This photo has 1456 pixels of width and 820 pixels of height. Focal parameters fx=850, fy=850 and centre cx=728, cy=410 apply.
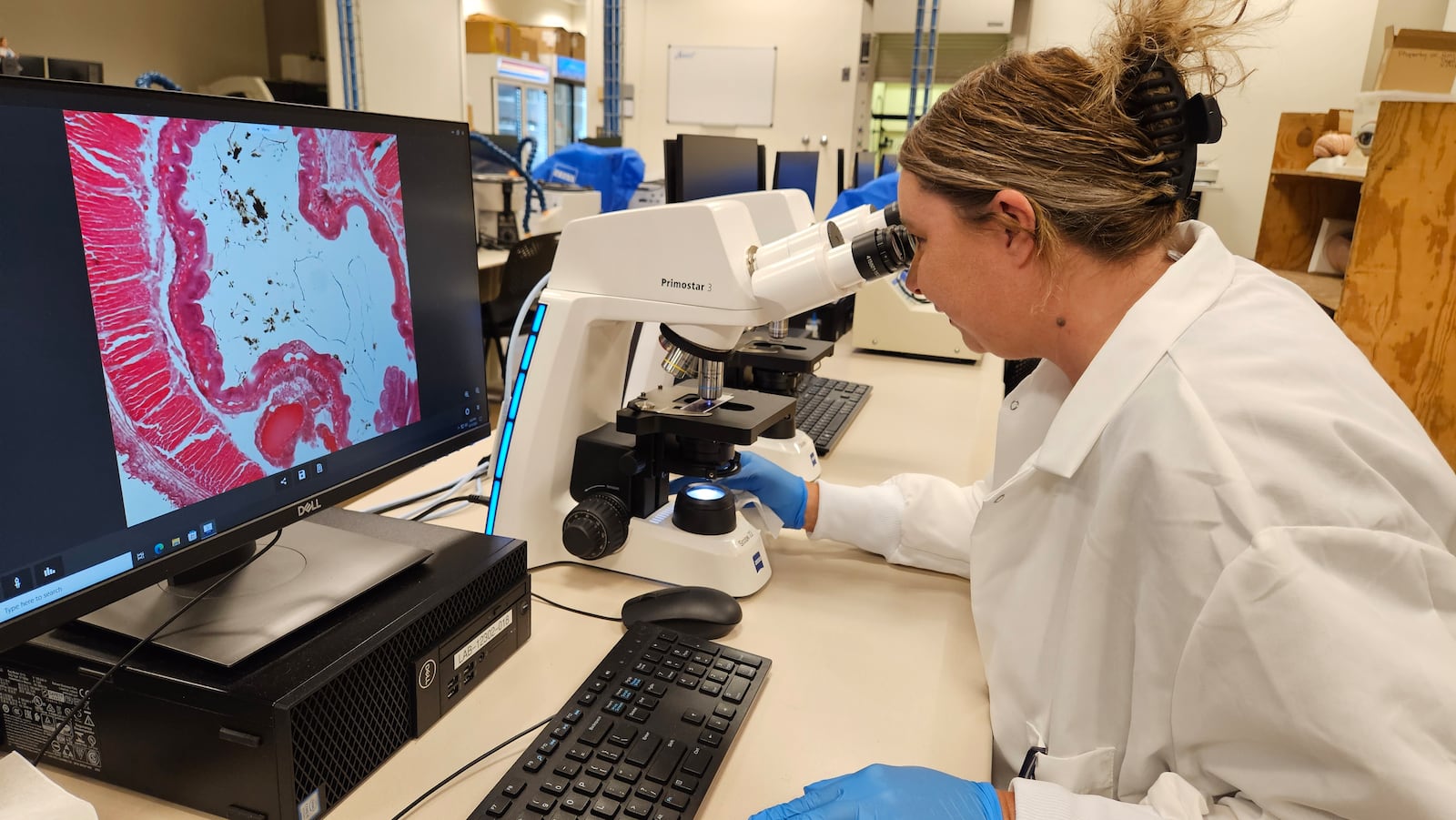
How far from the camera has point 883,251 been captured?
933mm

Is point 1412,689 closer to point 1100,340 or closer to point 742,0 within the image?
point 1100,340

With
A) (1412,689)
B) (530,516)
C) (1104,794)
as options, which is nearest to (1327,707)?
(1412,689)

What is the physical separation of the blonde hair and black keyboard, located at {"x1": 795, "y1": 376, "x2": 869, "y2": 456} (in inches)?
29.8

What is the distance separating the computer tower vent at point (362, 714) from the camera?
0.60m

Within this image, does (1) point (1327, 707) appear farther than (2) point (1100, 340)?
No

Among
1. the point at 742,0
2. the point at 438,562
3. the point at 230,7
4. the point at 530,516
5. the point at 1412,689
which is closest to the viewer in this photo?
the point at 1412,689

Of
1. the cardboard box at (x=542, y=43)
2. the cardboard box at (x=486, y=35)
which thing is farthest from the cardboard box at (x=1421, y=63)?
the cardboard box at (x=542, y=43)

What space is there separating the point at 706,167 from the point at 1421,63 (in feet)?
7.18

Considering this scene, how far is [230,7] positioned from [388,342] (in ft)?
21.2

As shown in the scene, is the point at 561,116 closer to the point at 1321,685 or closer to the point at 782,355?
the point at 782,355

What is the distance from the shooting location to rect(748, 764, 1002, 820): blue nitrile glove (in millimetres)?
633

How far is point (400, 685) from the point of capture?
0.70m

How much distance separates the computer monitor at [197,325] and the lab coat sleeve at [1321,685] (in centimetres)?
67

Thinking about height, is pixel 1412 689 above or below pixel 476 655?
above
